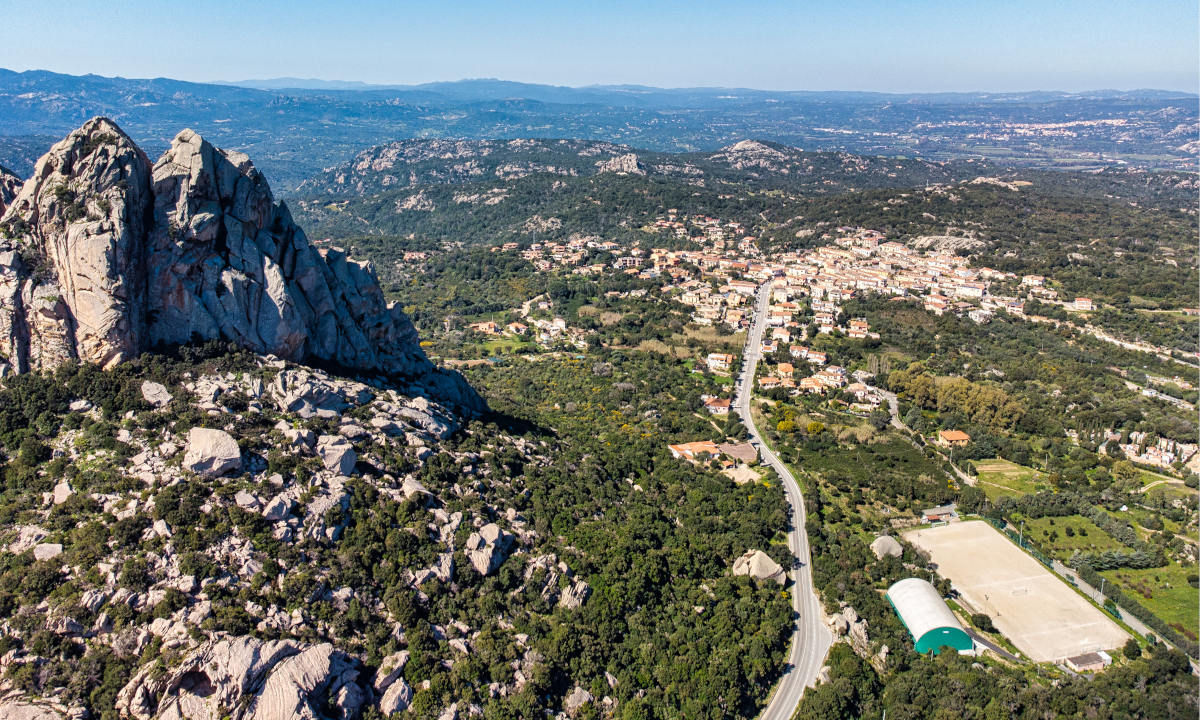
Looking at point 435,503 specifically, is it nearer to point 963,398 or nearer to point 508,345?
point 508,345

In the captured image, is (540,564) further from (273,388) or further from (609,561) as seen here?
(273,388)

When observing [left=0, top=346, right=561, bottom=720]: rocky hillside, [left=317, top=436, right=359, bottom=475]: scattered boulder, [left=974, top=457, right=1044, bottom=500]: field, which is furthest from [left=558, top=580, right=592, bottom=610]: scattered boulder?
[left=974, top=457, right=1044, bottom=500]: field

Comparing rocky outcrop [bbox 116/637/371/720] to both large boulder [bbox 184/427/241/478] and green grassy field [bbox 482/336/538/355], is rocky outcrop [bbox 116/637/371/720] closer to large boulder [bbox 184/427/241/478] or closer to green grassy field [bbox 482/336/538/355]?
large boulder [bbox 184/427/241/478]

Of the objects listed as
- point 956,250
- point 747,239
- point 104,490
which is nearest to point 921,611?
point 104,490

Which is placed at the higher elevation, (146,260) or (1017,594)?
(146,260)

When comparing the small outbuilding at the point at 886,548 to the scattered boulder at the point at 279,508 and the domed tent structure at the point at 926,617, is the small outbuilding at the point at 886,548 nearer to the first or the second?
the domed tent structure at the point at 926,617

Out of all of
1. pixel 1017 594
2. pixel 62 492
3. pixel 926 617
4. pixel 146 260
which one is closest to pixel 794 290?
pixel 1017 594
